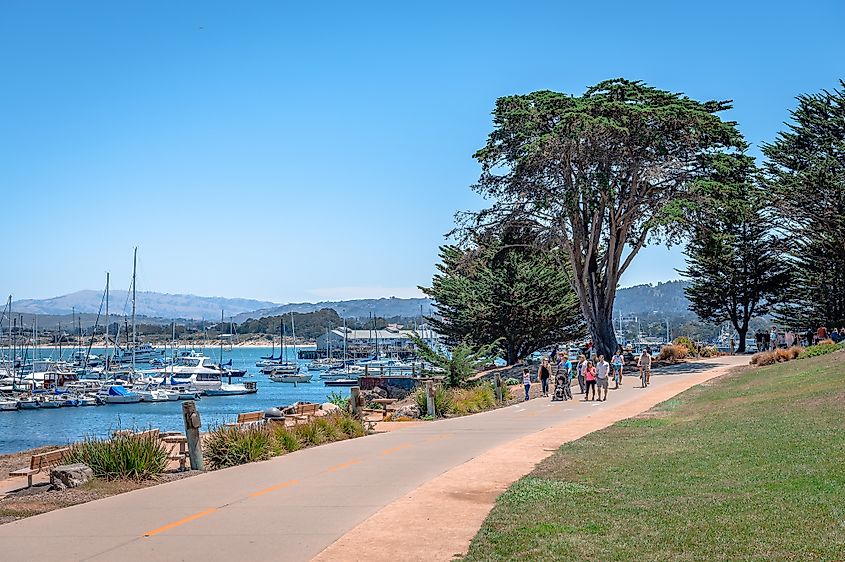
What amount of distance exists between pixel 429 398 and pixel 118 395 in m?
57.9

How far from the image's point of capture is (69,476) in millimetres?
14438

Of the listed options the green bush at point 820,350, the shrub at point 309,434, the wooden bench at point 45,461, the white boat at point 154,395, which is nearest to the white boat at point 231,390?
the white boat at point 154,395

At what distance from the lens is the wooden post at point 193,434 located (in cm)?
1662

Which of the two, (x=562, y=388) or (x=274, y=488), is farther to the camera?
(x=562, y=388)

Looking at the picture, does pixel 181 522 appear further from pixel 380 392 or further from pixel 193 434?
pixel 380 392

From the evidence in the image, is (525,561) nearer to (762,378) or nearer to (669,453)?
(669,453)

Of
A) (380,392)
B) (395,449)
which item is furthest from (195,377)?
(395,449)

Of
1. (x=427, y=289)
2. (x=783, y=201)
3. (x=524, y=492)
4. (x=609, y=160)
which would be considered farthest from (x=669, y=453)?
(x=427, y=289)

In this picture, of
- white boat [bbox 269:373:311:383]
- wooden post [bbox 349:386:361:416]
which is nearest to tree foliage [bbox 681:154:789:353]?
wooden post [bbox 349:386:361:416]

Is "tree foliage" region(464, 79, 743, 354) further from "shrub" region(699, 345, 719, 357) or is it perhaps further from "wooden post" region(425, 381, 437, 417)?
"wooden post" region(425, 381, 437, 417)

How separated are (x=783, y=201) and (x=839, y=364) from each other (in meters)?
25.1

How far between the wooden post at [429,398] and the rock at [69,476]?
53.0 feet

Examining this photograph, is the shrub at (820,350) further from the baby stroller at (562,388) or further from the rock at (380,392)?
the rock at (380,392)

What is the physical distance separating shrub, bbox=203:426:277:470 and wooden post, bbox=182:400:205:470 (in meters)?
0.48
